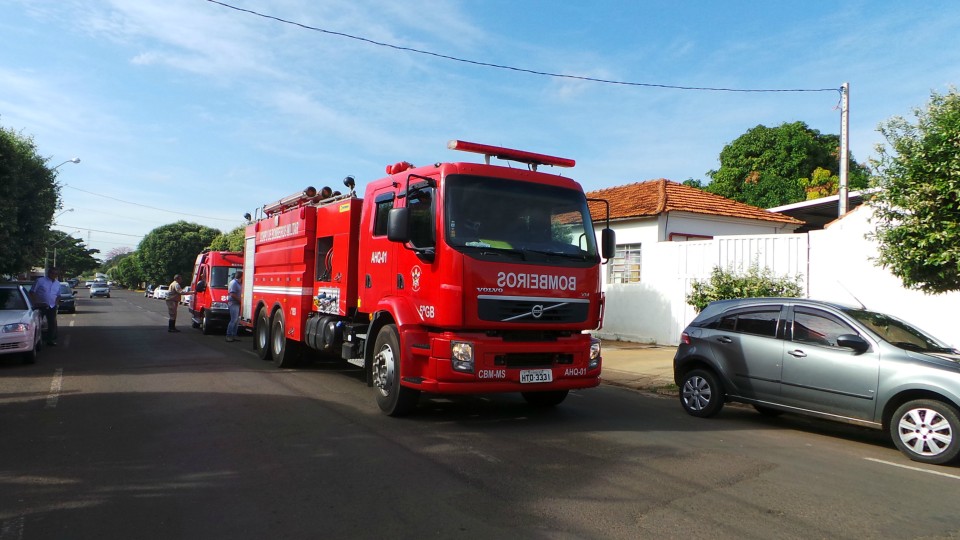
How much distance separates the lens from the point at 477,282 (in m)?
6.68

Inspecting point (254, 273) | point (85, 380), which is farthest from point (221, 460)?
point (254, 273)

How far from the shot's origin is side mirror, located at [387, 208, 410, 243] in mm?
6832

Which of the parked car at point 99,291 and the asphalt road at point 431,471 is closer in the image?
the asphalt road at point 431,471

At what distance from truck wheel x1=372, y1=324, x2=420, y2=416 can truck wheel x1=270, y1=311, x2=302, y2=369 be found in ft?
13.1

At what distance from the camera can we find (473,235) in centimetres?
686

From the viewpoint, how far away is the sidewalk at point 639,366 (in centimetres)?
1088

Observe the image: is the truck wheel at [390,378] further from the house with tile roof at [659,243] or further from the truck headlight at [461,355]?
the house with tile roof at [659,243]

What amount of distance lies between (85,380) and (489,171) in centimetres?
705

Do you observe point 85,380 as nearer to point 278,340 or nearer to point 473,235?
point 278,340

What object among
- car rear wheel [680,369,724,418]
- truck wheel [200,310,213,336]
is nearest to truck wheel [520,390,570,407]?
car rear wheel [680,369,724,418]

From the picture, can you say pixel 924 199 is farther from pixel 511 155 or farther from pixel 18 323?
pixel 18 323

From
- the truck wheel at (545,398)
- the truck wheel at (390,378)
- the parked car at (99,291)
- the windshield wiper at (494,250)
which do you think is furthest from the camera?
the parked car at (99,291)

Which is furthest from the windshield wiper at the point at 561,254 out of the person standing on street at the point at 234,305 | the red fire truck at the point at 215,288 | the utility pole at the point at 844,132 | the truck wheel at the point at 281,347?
the red fire truck at the point at 215,288

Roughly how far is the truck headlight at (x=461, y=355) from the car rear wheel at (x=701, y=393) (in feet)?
11.3
